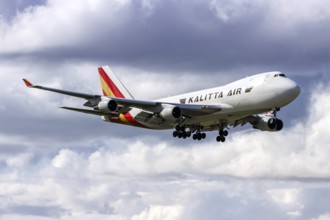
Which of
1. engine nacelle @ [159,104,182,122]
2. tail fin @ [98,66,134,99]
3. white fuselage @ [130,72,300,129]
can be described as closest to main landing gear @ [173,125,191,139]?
white fuselage @ [130,72,300,129]

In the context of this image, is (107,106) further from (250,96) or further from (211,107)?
(250,96)

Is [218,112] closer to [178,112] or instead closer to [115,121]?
[178,112]

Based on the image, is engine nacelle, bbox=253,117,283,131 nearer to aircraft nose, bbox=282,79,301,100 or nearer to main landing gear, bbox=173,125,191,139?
aircraft nose, bbox=282,79,301,100

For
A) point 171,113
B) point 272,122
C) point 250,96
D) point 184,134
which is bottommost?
point 171,113

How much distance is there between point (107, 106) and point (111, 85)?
21160 millimetres

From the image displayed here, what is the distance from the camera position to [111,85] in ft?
351

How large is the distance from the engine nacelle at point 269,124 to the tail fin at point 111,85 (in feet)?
59.1

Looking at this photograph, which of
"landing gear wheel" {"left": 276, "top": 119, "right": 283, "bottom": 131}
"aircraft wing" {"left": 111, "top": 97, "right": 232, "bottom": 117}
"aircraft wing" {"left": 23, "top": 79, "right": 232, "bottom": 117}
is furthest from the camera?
"landing gear wheel" {"left": 276, "top": 119, "right": 283, "bottom": 131}

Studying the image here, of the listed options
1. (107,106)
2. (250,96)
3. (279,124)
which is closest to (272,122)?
(279,124)

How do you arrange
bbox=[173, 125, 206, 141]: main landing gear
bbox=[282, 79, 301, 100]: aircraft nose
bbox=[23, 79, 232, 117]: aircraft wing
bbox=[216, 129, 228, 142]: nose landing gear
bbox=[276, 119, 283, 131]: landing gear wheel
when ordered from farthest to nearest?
1. bbox=[216, 129, 228, 142]: nose landing gear
2. bbox=[173, 125, 206, 141]: main landing gear
3. bbox=[276, 119, 283, 131]: landing gear wheel
4. bbox=[23, 79, 232, 117]: aircraft wing
5. bbox=[282, 79, 301, 100]: aircraft nose

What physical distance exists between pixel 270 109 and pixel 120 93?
26951mm

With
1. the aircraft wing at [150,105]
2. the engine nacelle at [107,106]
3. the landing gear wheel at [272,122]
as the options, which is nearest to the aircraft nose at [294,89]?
the aircraft wing at [150,105]

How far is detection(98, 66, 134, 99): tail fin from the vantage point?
105 m

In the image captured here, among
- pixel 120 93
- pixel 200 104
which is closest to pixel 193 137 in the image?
pixel 200 104
